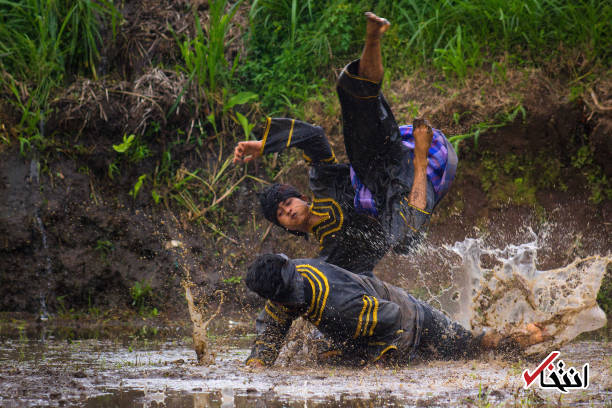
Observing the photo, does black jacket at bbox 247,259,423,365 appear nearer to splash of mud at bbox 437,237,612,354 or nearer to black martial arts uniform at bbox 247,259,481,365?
black martial arts uniform at bbox 247,259,481,365

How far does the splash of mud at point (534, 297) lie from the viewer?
4.27m

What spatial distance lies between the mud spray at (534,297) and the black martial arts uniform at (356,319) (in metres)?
0.23

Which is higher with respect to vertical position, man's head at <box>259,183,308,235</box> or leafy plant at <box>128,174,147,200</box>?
leafy plant at <box>128,174,147,200</box>

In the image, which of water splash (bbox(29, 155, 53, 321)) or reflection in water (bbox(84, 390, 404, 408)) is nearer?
reflection in water (bbox(84, 390, 404, 408))

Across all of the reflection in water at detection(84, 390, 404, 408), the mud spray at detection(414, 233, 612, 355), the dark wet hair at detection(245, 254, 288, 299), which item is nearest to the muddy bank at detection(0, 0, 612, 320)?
the mud spray at detection(414, 233, 612, 355)

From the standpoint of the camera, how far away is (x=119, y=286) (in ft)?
23.9

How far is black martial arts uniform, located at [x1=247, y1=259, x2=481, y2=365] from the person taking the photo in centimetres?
389

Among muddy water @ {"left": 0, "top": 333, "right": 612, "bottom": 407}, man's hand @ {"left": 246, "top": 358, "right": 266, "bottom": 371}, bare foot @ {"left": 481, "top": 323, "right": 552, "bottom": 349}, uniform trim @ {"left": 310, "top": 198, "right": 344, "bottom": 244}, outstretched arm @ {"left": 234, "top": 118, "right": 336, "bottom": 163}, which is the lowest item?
muddy water @ {"left": 0, "top": 333, "right": 612, "bottom": 407}

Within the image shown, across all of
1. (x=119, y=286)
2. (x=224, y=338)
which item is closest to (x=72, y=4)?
(x=119, y=286)

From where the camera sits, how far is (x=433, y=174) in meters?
4.39

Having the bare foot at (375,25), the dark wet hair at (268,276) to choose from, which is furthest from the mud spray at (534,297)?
the bare foot at (375,25)

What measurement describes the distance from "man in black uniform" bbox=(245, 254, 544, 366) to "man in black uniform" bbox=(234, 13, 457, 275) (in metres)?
0.38

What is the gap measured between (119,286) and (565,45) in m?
4.95

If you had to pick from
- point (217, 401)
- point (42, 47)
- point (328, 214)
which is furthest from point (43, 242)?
point (217, 401)
